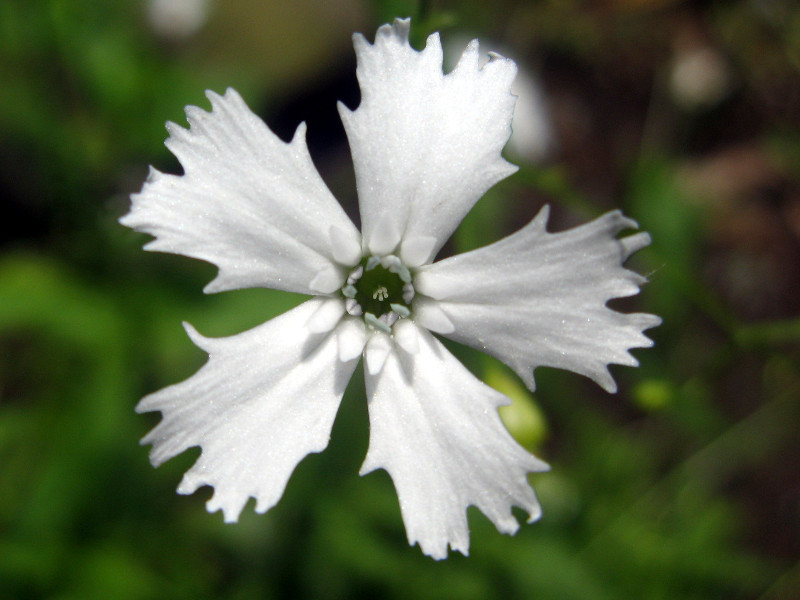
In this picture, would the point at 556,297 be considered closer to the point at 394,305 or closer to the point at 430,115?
→ the point at 394,305

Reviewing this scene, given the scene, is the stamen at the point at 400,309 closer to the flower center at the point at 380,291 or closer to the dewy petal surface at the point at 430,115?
the flower center at the point at 380,291

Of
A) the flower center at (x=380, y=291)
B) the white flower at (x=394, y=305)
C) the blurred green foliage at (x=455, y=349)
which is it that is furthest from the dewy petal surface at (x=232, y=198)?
the blurred green foliage at (x=455, y=349)

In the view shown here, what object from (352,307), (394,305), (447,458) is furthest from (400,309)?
(447,458)

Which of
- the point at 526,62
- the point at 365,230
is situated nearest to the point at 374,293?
the point at 365,230

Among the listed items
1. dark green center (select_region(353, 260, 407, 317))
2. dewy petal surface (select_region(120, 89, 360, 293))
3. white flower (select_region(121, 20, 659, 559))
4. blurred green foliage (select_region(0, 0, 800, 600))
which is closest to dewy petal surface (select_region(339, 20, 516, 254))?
white flower (select_region(121, 20, 659, 559))

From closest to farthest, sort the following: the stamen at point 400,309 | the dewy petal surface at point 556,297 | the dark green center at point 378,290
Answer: the dewy petal surface at point 556,297
the stamen at point 400,309
the dark green center at point 378,290

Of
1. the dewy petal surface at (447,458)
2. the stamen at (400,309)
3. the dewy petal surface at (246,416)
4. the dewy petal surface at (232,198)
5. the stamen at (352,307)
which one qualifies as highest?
the dewy petal surface at (232,198)

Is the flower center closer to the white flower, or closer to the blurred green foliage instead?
the white flower
